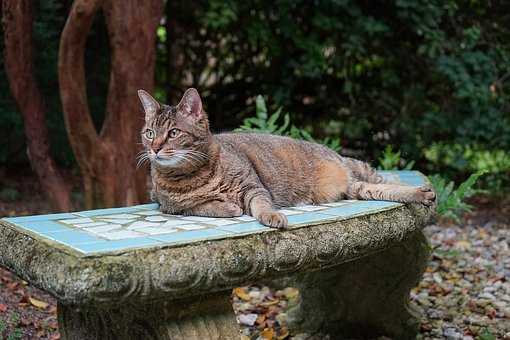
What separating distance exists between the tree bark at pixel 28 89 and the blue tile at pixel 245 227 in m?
2.86

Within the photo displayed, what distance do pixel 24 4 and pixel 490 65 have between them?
4.21 meters

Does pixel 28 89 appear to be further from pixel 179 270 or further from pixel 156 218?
pixel 179 270

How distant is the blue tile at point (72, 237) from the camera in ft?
7.13

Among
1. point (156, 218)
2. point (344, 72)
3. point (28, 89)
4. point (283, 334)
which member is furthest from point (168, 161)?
point (344, 72)

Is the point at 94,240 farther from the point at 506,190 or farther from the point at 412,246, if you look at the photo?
the point at 506,190

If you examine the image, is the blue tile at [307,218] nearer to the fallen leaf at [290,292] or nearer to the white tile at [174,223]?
the white tile at [174,223]

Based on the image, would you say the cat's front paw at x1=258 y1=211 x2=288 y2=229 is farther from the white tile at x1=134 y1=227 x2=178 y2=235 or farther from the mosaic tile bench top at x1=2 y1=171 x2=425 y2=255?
the white tile at x1=134 y1=227 x2=178 y2=235

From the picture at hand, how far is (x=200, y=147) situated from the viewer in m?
2.74

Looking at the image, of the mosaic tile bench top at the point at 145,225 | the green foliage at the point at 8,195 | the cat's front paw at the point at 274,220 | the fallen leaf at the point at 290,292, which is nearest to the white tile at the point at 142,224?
the mosaic tile bench top at the point at 145,225

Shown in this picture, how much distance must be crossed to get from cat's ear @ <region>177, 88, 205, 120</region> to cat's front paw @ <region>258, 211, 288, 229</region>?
573 millimetres

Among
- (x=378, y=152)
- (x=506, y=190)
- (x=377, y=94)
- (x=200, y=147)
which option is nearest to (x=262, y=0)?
(x=377, y=94)

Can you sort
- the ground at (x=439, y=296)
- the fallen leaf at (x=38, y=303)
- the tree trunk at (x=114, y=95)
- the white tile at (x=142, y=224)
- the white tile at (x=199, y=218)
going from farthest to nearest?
the tree trunk at (x=114, y=95) < the fallen leaf at (x=38, y=303) < the ground at (x=439, y=296) < the white tile at (x=199, y=218) < the white tile at (x=142, y=224)

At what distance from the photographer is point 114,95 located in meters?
4.59

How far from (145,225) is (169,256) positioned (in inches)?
18.6
